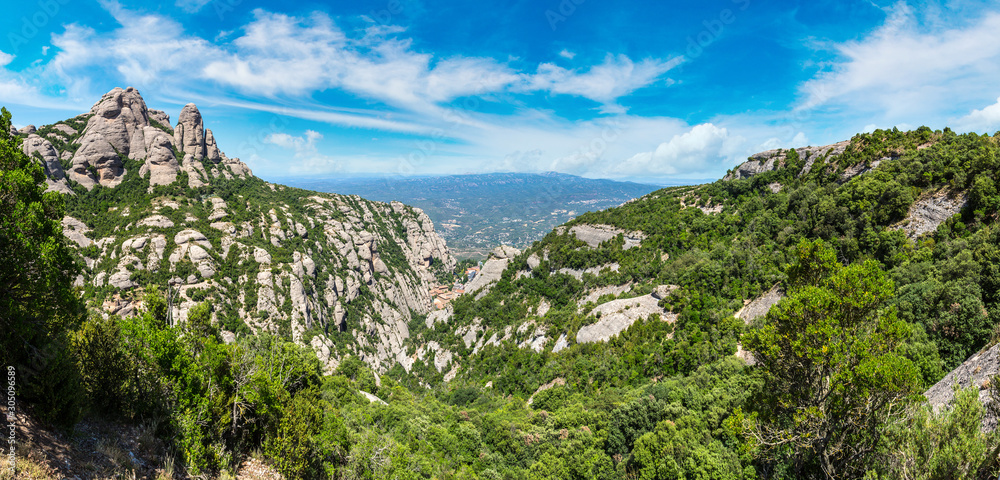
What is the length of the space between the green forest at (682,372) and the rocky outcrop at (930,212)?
0.52m

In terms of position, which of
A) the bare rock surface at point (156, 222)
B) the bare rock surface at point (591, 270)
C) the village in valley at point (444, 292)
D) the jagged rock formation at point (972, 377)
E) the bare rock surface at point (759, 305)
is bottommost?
the village in valley at point (444, 292)

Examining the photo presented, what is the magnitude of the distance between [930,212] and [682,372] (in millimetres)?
26773

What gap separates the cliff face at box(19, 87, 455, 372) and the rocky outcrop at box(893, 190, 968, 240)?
85118 mm

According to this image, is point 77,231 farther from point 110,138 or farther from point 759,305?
point 759,305

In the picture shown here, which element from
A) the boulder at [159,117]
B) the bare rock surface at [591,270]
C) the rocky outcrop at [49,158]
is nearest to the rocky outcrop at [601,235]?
the bare rock surface at [591,270]

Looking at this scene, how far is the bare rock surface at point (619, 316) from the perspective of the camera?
5097cm

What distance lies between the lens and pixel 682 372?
39.1 meters

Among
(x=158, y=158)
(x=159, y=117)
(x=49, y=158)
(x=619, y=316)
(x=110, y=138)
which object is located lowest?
(x=619, y=316)

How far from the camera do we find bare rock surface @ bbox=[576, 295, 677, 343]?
167ft

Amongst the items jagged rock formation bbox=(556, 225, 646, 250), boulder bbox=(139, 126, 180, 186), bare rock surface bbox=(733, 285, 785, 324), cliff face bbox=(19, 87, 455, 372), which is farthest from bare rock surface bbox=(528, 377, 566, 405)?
boulder bbox=(139, 126, 180, 186)

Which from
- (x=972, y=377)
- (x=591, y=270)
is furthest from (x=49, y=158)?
(x=972, y=377)

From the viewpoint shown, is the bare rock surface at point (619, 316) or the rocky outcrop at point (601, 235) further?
the rocky outcrop at point (601, 235)

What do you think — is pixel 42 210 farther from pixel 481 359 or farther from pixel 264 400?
pixel 481 359

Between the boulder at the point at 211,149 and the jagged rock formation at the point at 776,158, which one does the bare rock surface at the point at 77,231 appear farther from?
the jagged rock formation at the point at 776,158
